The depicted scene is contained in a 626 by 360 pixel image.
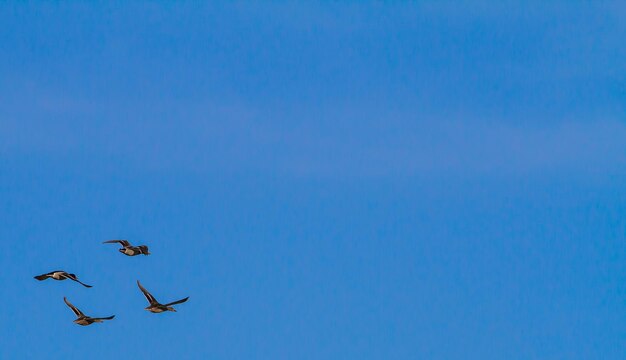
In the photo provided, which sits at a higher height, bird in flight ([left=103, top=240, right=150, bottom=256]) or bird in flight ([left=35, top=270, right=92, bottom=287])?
bird in flight ([left=103, top=240, right=150, bottom=256])

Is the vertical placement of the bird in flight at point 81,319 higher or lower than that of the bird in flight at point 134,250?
lower

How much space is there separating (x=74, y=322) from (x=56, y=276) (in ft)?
8.73

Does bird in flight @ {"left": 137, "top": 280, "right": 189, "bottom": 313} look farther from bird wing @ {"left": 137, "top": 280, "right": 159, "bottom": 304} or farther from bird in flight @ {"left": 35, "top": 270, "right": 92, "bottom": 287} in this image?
bird in flight @ {"left": 35, "top": 270, "right": 92, "bottom": 287}

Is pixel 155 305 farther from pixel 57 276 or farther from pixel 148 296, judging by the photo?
pixel 57 276

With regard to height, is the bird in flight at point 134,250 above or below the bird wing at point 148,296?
above

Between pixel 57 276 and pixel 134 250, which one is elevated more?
pixel 134 250

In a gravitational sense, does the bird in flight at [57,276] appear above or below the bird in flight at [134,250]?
below

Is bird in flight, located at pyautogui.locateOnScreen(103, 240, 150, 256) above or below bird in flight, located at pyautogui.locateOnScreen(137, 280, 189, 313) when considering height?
above

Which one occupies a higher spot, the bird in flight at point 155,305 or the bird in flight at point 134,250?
the bird in flight at point 134,250

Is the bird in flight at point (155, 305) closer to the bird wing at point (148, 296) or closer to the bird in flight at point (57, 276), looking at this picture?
the bird wing at point (148, 296)

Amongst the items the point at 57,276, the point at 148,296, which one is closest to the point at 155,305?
the point at 148,296

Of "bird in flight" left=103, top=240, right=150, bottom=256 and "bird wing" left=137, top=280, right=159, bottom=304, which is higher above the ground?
"bird in flight" left=103, top=240, right=150, bottom=256

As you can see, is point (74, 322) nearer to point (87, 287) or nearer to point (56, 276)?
point (56, 276)

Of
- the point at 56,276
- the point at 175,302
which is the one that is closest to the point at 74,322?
the point at 56,276
